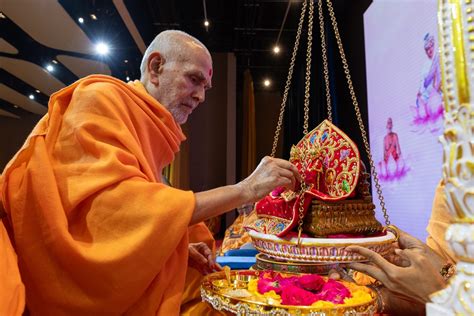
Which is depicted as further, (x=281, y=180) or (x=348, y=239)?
(x=281, y=180)

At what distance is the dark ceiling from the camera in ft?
11.9

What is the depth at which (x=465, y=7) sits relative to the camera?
0.36 meters

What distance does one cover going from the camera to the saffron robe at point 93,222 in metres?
0.83

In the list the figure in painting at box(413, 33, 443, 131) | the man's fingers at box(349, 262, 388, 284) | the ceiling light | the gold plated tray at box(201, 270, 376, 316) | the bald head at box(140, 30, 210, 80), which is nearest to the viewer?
the gold plated tray at box(201, 270, 376, 316)

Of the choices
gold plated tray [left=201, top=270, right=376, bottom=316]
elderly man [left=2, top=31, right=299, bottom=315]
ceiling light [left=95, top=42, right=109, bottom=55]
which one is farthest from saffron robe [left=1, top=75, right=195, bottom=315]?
ceiling light [left=95, top=42, right=109, bottom=55]

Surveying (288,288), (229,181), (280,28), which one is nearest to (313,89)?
(280,28)

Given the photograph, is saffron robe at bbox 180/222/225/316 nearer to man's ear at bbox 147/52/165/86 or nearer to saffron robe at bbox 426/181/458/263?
man's ear at bbox 147/52/165/86

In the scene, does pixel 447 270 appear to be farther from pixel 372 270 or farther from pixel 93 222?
pixel 93 222

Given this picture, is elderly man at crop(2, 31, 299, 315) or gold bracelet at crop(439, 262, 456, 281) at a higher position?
elderly man at crop(2, 31, 299, 315)

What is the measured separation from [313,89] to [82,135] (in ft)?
12.1

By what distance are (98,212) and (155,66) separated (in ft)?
2.38

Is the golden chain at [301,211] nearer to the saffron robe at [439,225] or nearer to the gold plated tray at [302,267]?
the gold plated tray at [302,267]

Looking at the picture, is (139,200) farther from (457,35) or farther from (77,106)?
(457,35)

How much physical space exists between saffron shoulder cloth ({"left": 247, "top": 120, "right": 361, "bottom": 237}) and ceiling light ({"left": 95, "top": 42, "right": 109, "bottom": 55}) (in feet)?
13.7
